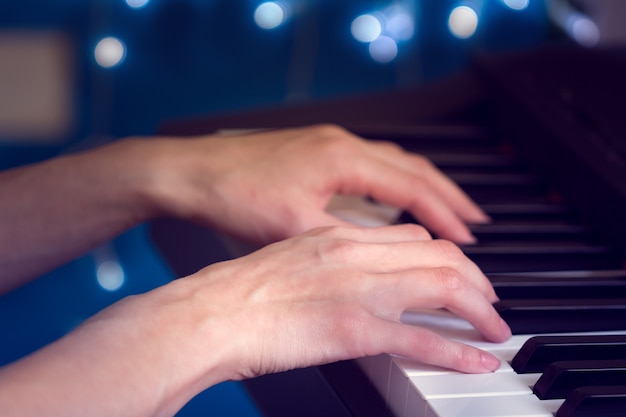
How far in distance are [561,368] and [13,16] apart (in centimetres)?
262

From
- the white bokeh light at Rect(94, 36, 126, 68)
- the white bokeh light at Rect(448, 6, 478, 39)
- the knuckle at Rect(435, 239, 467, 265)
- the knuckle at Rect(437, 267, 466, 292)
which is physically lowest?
the knuckle at Rect(437, 267, 466, 292)

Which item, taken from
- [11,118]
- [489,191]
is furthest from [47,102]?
[489,191]

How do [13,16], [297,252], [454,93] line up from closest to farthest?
[297,252]
[454,93]
[13,16]

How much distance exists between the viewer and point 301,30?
10.4ft

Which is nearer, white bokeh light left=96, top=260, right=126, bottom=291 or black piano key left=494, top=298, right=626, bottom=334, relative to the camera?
black piano key left=494, top=298, right=626, bottom=334

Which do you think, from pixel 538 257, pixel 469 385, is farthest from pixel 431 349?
pixel 538 257

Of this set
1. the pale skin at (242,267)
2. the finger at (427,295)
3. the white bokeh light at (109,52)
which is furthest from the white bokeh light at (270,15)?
the finger at (427,295)

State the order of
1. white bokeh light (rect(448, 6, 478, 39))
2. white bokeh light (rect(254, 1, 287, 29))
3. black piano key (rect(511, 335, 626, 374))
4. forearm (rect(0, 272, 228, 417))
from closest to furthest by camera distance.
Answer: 1. forearm (rect(0, 272, 228, 417))
2. black piano key (rect(511, 335, 626, 374))
3. white bokeh light (rect(254, 1, 287, 29))
4. white bokeh light (rect(448, 6, 478, 39))

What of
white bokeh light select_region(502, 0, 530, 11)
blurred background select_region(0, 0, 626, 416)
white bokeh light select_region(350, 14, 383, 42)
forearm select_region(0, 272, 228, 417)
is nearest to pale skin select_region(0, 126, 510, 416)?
forearm select_region(0, 272, 228, 417)

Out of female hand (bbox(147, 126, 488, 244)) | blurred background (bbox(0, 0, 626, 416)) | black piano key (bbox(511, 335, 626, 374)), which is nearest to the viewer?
black piano key (bbox(511, 335, 626, 374))

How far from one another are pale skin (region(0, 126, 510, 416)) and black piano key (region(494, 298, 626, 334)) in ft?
0.10

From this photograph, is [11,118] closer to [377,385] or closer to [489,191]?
[489,191]

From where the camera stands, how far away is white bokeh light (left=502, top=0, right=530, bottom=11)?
11.0 feet

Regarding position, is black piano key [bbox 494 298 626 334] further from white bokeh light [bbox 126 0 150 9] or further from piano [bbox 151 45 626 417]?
white bokeh light [bbox 126 0 150 9]
